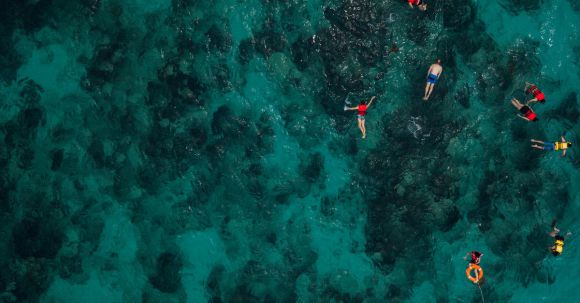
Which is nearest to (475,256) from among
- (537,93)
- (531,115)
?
(531,115)

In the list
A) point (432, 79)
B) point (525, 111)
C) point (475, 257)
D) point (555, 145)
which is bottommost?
point (475, 257)

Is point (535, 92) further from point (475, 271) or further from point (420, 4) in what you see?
point (475, 271)

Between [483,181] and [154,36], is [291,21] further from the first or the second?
[483,181]

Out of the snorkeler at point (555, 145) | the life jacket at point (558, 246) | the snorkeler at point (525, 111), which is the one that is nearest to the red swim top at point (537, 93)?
the snorkeler at point (525, 111)

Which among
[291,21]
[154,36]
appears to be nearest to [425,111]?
[291,21]

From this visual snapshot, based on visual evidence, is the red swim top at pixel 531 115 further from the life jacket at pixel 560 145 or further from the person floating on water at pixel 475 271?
the person floating on water at pixel 475 271

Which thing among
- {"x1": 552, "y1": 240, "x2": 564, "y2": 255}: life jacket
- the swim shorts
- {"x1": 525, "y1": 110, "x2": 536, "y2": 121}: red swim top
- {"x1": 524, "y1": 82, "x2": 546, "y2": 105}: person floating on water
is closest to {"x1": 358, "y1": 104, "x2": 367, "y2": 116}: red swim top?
the swim shorts
